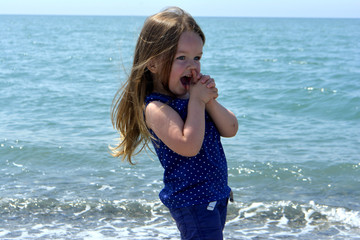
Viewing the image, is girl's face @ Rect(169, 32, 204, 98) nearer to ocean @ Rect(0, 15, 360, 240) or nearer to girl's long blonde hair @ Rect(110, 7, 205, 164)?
girl's long blonde hair @ Rect(110, 7, 205, 164)

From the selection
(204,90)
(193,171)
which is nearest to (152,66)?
(204,90)

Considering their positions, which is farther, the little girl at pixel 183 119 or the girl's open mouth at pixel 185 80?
the girl's open mouth at pixel 185 80

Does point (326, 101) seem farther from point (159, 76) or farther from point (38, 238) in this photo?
point (159, 76)

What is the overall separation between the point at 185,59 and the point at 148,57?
16 cm

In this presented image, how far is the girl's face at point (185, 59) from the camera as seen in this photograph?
2.12 metres

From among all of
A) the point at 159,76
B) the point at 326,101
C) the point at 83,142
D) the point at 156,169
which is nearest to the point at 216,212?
the point at 159,76

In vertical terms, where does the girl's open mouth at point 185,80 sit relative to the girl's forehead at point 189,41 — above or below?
below

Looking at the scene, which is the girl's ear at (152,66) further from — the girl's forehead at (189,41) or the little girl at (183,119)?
the girl's forehead at (189,41)

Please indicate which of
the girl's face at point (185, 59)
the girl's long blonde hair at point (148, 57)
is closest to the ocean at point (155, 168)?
the girl's long blonde hair at point (148, 57)

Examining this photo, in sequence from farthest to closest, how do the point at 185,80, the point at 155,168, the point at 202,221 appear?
the point at 155,168
the point at 185,80
the point at 202,221

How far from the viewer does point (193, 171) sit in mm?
2094

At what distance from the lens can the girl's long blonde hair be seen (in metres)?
2.12

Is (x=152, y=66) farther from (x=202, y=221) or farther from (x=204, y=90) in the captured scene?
(x=202, y=221)

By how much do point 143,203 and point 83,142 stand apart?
114 inches
